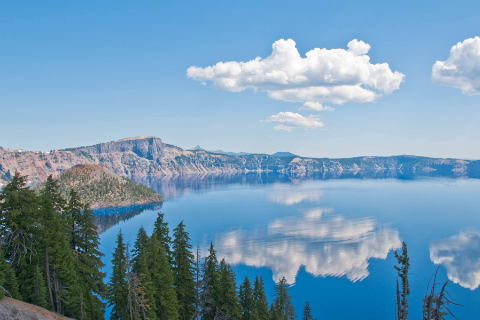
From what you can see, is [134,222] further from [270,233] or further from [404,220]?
[404,220]

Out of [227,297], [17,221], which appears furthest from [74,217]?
[227,297]

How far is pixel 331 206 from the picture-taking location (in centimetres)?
16925

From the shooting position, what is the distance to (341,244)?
93188 mm

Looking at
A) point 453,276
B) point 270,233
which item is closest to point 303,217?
point 270,233

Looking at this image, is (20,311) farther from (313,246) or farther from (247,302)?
(313,246)

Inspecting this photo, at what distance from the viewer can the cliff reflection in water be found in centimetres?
13425

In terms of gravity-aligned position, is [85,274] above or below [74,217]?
below

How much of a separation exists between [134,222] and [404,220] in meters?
114

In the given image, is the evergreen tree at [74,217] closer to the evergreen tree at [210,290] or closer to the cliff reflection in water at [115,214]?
the evergreen tree at [210,290]

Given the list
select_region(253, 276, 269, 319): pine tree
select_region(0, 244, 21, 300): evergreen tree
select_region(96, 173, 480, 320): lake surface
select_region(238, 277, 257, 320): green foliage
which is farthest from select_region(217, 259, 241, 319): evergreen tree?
select_region(0, 244, 21, 300): evergreen tree

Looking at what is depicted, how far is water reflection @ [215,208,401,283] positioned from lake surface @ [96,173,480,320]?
0.78 ft

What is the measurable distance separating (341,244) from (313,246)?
8.74 metres

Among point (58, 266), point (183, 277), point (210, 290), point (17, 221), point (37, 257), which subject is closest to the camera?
point (17, 221)

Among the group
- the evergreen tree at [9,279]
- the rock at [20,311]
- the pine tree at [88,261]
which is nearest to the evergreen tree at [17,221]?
the evergreen tree at [9,279]
